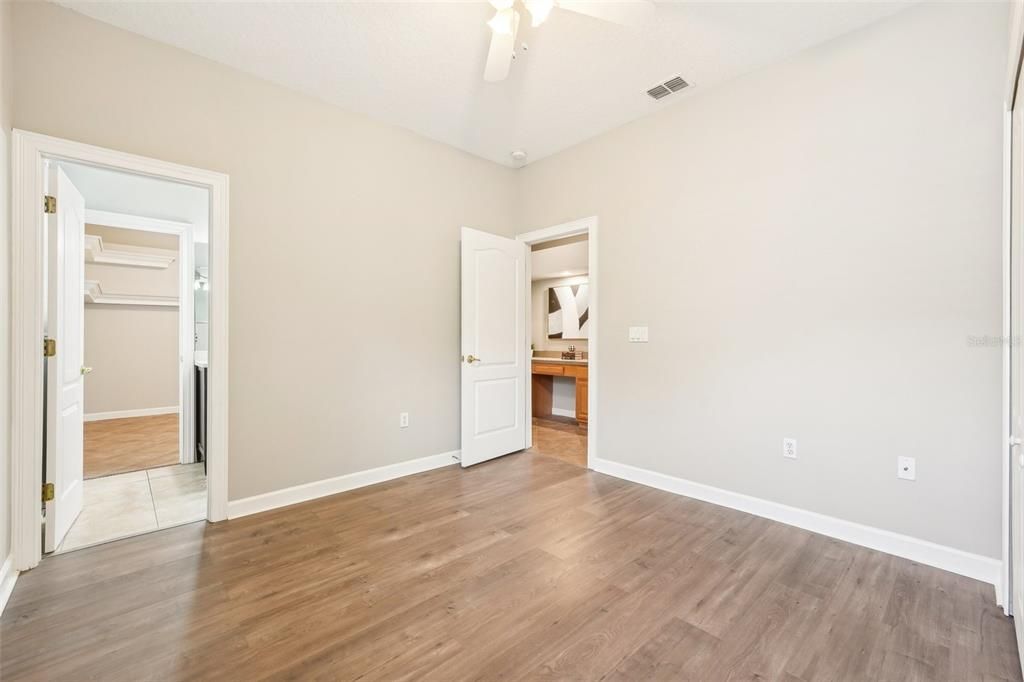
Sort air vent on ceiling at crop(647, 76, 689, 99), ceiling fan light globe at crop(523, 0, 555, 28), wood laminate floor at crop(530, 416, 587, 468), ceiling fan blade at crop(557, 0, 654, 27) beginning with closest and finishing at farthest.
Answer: ceiling fan light globe at crop(523, 0, 555, 28) → ceiling fan blade at crop(557, 0, 654, 27) → air vent on ceiling at crop(647, 76, 689, 99) → wood laminate floor at crop(530, 416, 587, 468)

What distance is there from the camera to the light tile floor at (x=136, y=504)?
8.27 ft

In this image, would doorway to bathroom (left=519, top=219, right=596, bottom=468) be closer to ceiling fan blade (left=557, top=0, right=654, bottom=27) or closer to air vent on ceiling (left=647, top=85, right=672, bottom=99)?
air vent on ceiling (left=647, top=85, right=672, bottom=99)

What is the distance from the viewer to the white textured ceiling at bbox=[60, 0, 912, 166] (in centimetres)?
226

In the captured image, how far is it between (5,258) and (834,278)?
416cm

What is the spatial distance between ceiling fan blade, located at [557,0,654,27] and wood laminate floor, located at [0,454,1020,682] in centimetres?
259

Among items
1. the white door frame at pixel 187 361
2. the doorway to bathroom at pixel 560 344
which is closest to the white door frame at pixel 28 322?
the white door frame at pixel 187 361

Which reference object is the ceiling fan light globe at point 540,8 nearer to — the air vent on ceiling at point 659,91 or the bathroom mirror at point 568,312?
the air vent on ceiling at point 659,91

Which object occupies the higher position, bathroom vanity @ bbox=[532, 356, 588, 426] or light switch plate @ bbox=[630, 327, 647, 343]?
light switch plate @ bbox=[630, 327, 647, 343]

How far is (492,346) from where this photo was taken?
4008 mm

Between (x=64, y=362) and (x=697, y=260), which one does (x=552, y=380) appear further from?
(x=64, y=362)

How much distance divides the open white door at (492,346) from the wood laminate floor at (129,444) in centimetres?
281

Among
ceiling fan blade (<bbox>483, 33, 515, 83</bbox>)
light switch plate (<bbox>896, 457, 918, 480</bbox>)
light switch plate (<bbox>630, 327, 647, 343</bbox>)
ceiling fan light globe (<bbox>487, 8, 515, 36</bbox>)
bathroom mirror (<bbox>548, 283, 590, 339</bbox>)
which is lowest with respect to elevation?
light switch plate (<bbox>896, 457, 918, 480</bbox>)

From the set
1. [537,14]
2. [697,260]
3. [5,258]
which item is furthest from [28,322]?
[697,260]

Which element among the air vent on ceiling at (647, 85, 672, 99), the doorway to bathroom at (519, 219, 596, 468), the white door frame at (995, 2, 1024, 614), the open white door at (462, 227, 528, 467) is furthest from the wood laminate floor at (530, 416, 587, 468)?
the air vent on ceiling at (647, 85, 672, 99)
